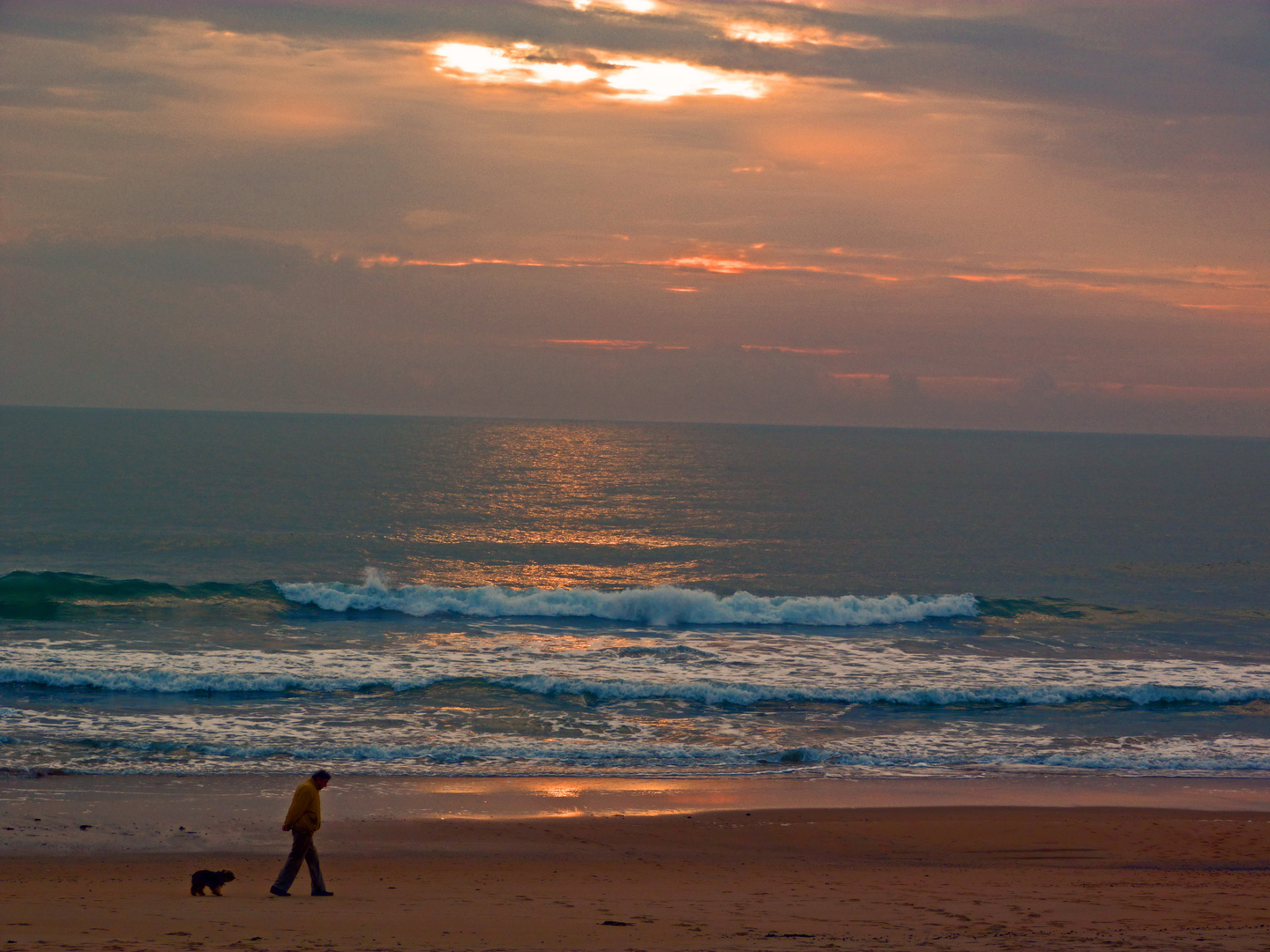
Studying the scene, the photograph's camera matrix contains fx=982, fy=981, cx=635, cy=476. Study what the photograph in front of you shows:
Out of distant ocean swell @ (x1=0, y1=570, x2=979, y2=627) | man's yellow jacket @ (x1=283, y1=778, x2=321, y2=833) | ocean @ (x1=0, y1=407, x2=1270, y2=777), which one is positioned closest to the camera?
man's yellow jacket @ (x1=283, y1=778, x2=321, y2=833)

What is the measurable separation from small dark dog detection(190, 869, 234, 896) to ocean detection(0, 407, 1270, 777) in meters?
5.89

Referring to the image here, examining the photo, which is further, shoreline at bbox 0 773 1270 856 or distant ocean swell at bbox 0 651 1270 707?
distant ocean swell at bbox 0 651 1270 707

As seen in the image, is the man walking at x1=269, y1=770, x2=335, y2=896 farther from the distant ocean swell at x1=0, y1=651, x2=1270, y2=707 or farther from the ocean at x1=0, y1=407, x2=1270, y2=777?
the distant ocean swell at x1=0, y1=651, x2=1270, y2=707

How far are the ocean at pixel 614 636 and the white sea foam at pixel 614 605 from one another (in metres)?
0.11

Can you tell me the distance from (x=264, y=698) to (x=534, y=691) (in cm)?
573

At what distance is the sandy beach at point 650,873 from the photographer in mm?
8930

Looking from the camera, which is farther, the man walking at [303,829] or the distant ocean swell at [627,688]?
the distant ocean swell at [627,688]

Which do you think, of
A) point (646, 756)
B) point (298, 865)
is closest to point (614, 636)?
point (646, 756)

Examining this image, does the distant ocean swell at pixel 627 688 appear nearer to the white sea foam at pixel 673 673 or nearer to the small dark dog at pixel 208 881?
the white sea foam at pixel 673 673

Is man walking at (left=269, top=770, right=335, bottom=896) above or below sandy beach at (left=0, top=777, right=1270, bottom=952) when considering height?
above

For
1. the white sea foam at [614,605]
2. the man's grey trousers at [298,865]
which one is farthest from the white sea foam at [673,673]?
the man's grey trousers at [298,865]

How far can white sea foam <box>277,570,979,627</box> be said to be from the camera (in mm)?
31391

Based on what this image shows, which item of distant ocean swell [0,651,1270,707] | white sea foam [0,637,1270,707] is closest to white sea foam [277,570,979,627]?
white sea foam [0,637,1270,707]

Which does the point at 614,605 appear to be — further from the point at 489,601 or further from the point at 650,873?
the point at 650,873
